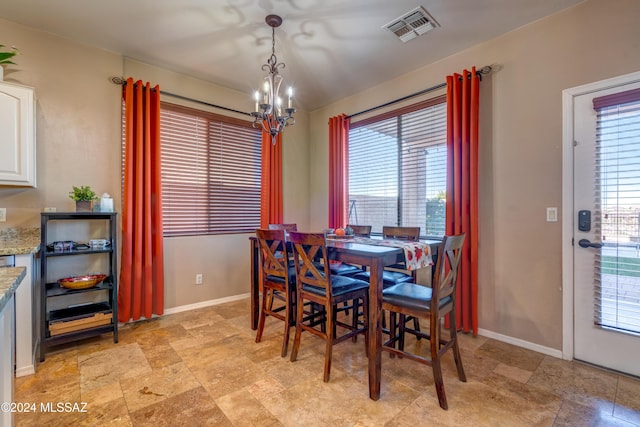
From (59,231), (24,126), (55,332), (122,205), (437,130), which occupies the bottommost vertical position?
(55,332)

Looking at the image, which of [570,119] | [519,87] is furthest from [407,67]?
[570,119]

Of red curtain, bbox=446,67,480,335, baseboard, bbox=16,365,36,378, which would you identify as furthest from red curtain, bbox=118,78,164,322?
red curtain, bbox=446,67,480,335

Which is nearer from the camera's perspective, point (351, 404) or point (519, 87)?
point (351, 404)

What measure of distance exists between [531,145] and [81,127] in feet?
13.3

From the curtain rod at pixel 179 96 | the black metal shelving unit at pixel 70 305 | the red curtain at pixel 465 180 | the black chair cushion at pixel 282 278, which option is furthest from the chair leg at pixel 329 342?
the curtain rod at pixel 179 96

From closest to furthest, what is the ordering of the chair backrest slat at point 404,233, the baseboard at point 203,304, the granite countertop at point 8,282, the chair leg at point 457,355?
the granite countertop at point 8,282
the chair leg at point 457,355
the chair backrest slat at point 404,233
the baseboard at point 203,304

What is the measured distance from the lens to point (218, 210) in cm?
375

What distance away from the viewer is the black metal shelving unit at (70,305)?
90.6 inches

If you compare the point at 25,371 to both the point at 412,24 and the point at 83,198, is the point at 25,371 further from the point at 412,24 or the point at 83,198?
the point at 412,24

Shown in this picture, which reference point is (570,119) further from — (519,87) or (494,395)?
(494,395)

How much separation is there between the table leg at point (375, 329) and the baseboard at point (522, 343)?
1473 mm

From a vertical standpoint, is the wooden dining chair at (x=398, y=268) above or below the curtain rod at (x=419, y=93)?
below

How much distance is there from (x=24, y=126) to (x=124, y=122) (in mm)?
845

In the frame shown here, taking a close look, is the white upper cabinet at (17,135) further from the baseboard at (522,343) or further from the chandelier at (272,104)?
the baseboard at (522,343)
